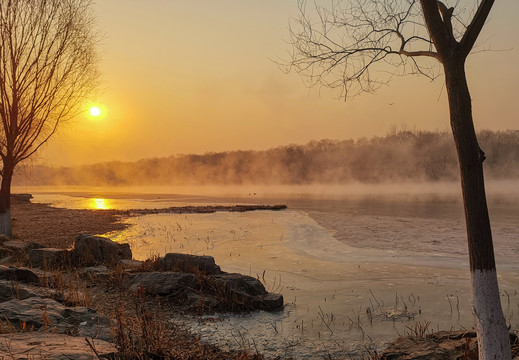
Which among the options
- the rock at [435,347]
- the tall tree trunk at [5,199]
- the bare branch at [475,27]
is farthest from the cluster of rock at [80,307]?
Answer: the bare branch at [475,27]

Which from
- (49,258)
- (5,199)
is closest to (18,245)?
(49,258)

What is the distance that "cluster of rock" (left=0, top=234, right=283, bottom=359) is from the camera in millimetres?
4751

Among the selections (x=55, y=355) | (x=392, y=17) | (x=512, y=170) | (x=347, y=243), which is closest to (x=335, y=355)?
(x=55, y=355)

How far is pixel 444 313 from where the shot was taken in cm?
802

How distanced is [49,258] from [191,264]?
16.2 ft

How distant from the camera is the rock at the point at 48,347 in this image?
417 cm

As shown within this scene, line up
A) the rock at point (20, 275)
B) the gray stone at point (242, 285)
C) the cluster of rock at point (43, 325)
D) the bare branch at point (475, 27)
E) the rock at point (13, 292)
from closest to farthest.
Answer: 1. the cluster of rock at point (43, 325)
2. the bare branch at point (475, 27)
3. the rock at point (13, 292)
4. the gray stone at point (242, 285)
5. the rock at point (20, 275)

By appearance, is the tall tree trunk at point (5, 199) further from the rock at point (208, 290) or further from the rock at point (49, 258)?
the rock at point (208, 290)

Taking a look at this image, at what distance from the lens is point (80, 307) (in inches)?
278

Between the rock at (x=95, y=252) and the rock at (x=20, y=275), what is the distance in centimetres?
290

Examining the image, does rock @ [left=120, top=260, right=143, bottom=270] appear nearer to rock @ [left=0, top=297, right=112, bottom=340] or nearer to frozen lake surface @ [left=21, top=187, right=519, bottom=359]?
frozen lake surface @ [left=21, top=187, right=519, bottom=359]

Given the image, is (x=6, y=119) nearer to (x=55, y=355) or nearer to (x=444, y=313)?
(x=55, y=355)

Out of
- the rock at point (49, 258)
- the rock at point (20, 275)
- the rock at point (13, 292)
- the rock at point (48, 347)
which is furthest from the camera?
the rock at point (49, 258)

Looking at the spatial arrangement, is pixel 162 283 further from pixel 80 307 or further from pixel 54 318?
pixel 54 318
